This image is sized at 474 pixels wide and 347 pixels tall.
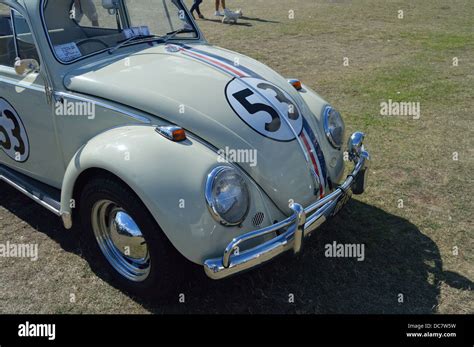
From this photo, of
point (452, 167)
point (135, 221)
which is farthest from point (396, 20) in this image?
point (135, 221)

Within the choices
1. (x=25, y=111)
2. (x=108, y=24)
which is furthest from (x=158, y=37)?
(x=25, y=111)

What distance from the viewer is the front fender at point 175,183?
251cm

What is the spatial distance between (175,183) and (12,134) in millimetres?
1946

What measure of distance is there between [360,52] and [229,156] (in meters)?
7.42

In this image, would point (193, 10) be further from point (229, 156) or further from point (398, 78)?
point (229, 156)

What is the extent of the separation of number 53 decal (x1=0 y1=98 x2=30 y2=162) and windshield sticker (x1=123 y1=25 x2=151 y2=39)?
3.54ft

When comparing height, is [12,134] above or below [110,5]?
below

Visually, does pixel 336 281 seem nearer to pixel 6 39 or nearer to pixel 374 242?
pixel 374 242

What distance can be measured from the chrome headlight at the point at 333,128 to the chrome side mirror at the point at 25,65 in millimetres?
2166

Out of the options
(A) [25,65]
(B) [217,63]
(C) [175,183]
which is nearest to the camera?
(C) [175,183]

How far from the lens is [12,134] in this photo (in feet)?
12.3

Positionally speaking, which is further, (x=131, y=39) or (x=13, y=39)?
(x=131, y=39)

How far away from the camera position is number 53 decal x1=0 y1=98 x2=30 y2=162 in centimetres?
363

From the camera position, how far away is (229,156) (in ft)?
9.17
